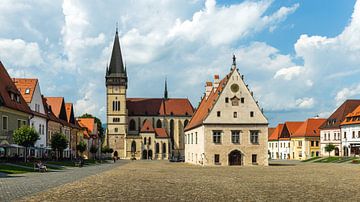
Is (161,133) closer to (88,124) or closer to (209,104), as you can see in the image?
(88,124)

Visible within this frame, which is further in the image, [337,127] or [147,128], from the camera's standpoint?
[147,128]

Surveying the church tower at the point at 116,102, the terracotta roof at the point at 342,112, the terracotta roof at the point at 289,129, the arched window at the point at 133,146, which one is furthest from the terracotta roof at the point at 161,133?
the terracotta roof at the point at 342,112

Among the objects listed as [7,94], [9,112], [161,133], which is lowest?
[161,133]

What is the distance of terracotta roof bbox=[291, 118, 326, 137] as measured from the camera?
111344 mm

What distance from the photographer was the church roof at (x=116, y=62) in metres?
128

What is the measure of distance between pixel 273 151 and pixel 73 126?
215ft

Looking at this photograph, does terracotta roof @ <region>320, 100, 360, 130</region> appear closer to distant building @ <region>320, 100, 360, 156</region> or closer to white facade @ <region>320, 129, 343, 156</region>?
distant building @ <region>320, 100, 360, 156</region>

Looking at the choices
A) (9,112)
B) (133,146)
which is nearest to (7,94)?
(9,112)

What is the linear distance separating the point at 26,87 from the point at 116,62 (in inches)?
2674

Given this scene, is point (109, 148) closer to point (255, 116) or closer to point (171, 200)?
point (255, 116)

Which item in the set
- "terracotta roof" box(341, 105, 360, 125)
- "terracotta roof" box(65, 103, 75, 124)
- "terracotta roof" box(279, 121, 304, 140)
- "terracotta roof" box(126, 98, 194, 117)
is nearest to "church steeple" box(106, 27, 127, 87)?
"terracotta roof" box(126, 98, 194, 117)

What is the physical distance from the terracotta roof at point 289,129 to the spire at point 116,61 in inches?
1800

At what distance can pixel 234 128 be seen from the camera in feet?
213

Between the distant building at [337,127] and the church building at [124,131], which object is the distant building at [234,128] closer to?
the distant building at [337,127]
